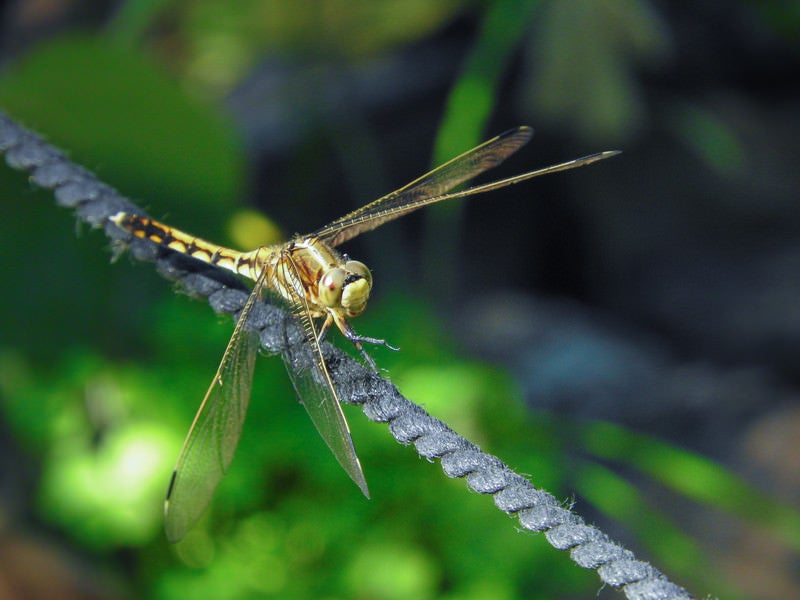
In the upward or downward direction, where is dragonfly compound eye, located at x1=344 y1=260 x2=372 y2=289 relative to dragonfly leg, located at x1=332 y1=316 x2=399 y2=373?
upward

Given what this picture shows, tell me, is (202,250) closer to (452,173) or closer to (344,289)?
(344,289)

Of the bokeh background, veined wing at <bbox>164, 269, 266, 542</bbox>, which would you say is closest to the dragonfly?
veined wing at <bbox>164, 269, 266, 542</bbox>

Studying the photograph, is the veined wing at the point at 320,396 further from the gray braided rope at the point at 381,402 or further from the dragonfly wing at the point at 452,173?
the dragonfly wing at the point at 452,173

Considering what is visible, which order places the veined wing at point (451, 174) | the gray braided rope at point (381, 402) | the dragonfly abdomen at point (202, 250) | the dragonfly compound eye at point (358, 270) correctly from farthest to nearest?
the veined wing at point (451, 174) → the dragonfly compound eye at point (358, 270) → the dragonfly abdomen at point (202, 250) → the gray braided rope at point (381, 402)

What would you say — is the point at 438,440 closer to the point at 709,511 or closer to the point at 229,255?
the point at 229,255

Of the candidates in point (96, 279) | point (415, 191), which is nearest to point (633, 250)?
point (415, 191)

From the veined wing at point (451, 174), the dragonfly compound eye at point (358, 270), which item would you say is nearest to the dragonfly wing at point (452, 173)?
the veined wing at point (451, 174)

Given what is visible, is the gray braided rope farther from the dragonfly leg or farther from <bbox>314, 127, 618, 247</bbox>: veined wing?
<bbox>314, 127, 618, 247</bbox>: veined wing
